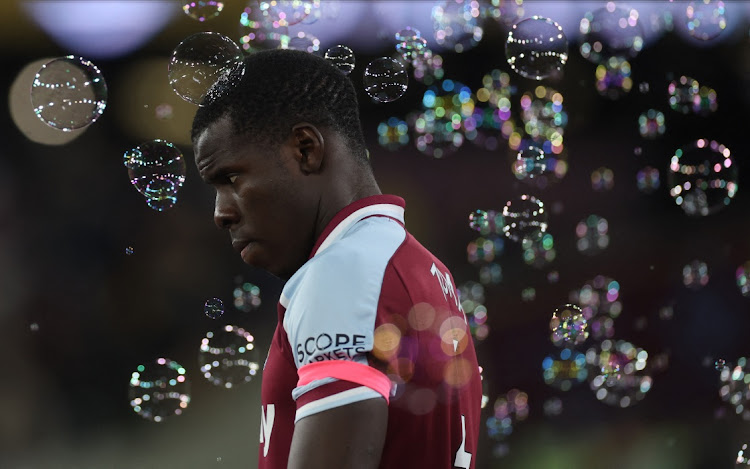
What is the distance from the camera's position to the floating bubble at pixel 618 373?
405 centimetres

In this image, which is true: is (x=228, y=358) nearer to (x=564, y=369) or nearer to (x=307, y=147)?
(x=307, y=147)

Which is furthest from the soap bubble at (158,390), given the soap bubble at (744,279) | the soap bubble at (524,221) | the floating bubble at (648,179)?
the floating bubble at (648,179)

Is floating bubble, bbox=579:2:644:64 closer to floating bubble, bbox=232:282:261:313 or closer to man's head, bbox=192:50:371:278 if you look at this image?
floating bubble, bbox=232:282:261:313

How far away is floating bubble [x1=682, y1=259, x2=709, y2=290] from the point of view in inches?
190

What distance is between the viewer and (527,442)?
15.9 ft

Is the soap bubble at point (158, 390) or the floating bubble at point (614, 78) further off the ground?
the floating bubble at point (614, 78)

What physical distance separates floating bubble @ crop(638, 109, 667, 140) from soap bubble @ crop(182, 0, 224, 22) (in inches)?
108

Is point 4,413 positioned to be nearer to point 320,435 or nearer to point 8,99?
point 8,99

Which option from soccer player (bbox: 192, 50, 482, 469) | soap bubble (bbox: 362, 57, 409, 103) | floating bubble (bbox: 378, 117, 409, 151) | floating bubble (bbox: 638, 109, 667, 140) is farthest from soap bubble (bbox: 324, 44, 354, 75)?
floating bubble (bbox: 638, 109, 667, 140)

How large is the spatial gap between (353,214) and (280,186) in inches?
5.1

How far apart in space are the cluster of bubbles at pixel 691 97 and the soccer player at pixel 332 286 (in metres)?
3.25

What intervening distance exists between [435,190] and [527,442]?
5.19 ft

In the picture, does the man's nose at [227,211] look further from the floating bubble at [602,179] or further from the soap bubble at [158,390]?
the floating bubble at [602,179]

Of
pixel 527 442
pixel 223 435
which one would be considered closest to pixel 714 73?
pixel 527 442
